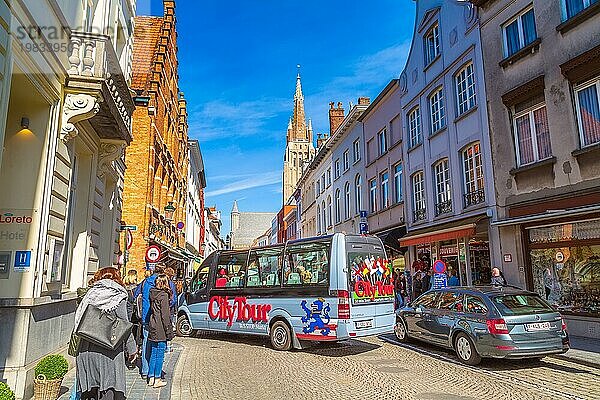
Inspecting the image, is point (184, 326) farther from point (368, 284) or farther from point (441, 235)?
point (441, 235)

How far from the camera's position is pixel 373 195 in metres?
26.7

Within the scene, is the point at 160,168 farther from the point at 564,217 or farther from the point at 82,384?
the point at 82,384

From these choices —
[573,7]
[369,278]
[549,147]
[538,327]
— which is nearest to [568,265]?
[549,147]

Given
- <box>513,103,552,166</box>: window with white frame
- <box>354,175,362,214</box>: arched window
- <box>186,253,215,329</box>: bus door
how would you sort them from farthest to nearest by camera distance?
1. <box>354,175,362,214</box>: arched window
2. <box>186,253,215,329</box>: bus door
3. <box>513,103,552,166</box>: window with white frame

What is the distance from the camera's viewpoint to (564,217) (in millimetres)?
12094

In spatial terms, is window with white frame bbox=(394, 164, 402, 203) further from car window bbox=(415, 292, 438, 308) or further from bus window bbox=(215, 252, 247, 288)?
bus window bbox=(215, 252, 247, 288)

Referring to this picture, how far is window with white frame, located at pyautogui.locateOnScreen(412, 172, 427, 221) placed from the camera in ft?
65.9

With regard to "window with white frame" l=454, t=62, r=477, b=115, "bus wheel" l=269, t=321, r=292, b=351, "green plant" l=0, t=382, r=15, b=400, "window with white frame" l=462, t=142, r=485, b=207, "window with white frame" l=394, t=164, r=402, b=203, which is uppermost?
"window with white frame" l=454, t=62, r=477, b=115

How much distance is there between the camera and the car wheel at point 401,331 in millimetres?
11891

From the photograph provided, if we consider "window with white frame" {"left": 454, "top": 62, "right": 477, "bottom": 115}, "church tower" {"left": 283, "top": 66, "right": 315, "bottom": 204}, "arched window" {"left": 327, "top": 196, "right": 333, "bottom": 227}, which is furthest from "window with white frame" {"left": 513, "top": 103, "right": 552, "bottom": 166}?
"church tower" {"left": 283, "top": 66, "right": 315, "bottom": 204}

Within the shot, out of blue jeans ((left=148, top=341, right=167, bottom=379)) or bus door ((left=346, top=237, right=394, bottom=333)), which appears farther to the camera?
bus door ((left=346, top=237, right=394, bottom=333))

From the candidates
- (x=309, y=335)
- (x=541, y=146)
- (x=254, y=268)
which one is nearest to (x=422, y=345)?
(x=309, y=335)

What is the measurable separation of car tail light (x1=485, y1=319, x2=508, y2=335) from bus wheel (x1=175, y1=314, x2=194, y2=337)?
875cm

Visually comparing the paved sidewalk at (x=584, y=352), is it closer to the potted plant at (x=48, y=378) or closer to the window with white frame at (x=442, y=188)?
the window with white frame at (x=442, y=188)
